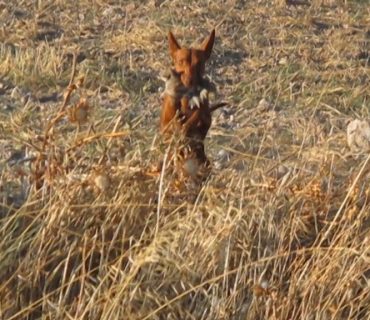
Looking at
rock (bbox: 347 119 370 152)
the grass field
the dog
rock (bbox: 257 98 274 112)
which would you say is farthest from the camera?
rock (bbox: 257 98 274 112)

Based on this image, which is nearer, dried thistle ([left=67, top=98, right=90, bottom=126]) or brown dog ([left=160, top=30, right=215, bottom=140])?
dried thistle ([left=67, top=98, right=90, bottom=126])

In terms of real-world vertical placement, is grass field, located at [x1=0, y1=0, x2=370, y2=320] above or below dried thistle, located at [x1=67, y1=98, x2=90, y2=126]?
below

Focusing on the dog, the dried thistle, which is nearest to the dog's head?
the dog

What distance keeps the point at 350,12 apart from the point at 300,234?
190 inches

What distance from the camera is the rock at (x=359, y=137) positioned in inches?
169

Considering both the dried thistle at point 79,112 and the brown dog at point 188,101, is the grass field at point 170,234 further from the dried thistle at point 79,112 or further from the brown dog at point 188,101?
the brown dog at point 188,101

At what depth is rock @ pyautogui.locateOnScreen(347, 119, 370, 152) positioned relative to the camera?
4289 mm

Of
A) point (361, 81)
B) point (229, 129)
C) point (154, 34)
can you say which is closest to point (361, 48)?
point (361, 81)

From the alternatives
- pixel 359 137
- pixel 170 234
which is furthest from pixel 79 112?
pixel 359 137

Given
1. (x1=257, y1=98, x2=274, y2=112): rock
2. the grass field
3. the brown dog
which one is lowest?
(x1=257, y1=98, x2=274, y2=112): rock

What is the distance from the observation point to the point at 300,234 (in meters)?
3.78

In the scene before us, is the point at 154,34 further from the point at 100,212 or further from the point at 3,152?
the point at 100,212

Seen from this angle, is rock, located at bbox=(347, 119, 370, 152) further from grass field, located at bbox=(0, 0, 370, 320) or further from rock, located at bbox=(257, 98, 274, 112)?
rock, located at bbox=(257, 98, 274, 112)

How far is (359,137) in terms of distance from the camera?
460cm
